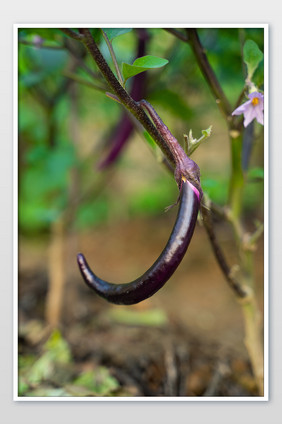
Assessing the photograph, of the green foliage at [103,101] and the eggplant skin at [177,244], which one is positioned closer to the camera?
the eggplant skin at [177,244]

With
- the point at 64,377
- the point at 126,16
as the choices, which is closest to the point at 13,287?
the point at 64,377

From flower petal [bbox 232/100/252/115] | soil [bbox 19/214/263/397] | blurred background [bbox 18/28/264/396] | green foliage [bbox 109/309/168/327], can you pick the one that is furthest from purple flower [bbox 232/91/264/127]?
green foliage [bbox 109/309/168/327]

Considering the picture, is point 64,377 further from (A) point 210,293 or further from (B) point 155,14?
(B) point 155,14

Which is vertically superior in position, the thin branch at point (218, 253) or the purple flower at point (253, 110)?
the purple flower at point (253, 110)

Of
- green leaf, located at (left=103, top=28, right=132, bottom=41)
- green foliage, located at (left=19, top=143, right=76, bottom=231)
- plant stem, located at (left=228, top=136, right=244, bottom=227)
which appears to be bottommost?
plant stem, located at (left=228, top=136, right=244, bottom=227)

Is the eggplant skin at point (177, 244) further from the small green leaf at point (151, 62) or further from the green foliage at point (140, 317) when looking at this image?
the green foliage at point (140, 317)

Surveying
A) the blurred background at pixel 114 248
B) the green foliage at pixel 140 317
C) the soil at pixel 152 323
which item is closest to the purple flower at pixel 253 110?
the blurred background at pixel 114 248

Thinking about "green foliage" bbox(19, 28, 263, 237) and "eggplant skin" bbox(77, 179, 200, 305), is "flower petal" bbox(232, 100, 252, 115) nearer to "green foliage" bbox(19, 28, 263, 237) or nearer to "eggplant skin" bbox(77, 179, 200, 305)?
"green foliage" bbox(19, 28, 263, 237)

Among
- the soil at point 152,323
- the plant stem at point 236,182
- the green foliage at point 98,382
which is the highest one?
the plant stem at point 236,182
